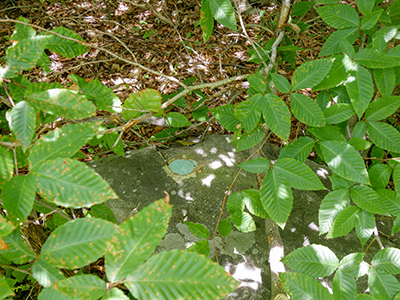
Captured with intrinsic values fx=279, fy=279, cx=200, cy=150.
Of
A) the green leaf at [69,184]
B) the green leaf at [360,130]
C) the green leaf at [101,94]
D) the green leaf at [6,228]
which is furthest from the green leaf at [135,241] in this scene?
the green leaf at [360,130]

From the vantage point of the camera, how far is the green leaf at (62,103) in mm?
968

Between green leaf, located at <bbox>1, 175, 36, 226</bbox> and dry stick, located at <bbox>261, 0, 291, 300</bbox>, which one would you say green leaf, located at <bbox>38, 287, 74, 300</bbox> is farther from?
dry stick, located at <bbox>261, 0, 291, 300</bbox>

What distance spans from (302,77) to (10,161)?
4.08 feet

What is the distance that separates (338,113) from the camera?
140 cm

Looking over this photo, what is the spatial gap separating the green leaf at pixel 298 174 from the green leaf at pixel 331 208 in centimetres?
10

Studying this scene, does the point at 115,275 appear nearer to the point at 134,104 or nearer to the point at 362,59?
the point at 134,104

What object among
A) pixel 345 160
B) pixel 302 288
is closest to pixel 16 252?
pixel 302 288

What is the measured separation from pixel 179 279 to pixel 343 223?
0.91 metres

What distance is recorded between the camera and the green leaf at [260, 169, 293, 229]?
124 cm

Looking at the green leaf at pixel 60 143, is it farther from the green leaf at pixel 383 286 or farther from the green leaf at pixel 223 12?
the green leaf at pixel 383 286

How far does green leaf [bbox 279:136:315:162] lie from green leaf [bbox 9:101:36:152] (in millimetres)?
1102

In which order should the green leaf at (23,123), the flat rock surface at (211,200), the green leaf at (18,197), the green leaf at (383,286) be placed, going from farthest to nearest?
1. the flat rock surface at (211,200)
2. the green leaf at (383,286)
3. the green leaf at (23,123)
4. the green leaf at (18,197)

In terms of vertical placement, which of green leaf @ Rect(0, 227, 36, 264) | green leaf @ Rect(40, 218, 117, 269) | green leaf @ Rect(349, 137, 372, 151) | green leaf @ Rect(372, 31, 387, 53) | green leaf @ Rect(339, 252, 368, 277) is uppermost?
green leaf @ Rect(372, 31, 387, 53)

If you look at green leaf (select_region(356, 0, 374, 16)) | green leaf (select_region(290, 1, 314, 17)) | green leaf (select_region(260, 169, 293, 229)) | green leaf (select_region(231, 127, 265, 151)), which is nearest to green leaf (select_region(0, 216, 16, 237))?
green leaf (select_region(260, 169, 293, 229))
